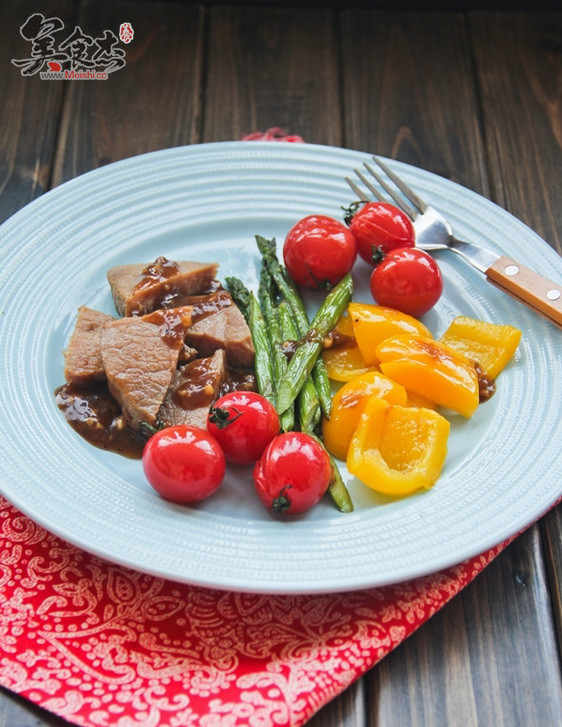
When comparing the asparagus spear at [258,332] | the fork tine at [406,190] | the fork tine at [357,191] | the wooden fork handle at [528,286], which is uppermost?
the wooden fork handle at [528,286]

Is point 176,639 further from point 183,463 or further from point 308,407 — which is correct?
point 308,407

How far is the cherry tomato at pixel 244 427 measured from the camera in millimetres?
3494

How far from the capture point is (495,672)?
3.11 metres

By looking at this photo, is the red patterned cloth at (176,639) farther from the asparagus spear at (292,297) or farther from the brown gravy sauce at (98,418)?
the asparagus spear at (292,297)

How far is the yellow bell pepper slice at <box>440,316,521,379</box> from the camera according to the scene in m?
3.98

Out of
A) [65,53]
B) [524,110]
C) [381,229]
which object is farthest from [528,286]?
[65,53]

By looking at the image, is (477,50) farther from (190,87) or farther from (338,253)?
(338,253)

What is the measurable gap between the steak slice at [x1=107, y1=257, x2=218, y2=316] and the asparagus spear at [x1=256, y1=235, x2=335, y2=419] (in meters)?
0.31

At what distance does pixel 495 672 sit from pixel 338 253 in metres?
2.10

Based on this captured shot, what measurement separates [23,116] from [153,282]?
83.6 inches

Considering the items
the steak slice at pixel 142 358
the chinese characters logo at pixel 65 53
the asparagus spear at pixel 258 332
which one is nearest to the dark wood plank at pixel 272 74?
the chinese characters logo at pixel 65 53

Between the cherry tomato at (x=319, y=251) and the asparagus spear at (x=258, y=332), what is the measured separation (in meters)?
0.27

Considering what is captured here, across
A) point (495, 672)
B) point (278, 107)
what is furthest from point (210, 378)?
point (278, 107)

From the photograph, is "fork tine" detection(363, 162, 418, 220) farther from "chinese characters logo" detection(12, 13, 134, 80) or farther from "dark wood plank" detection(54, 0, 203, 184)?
"chinese characters logo" detection(12, 13, 134, 80)
